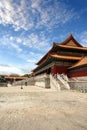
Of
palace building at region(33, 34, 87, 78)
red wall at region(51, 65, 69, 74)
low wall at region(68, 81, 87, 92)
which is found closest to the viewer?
low wall at region(68, 81, 87, 92)

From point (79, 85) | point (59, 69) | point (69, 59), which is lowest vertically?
point (79, 85)

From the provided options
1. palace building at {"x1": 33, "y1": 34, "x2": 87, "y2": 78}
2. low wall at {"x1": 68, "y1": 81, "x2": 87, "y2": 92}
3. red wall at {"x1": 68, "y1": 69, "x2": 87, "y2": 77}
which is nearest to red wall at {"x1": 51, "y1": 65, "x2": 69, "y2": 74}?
palace building at {"x1": 33, "y1": 34, "x2": 87, "y2": 78}

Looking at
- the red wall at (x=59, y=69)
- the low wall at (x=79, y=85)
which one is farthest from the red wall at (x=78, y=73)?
the low wall at (x=79, y=85)

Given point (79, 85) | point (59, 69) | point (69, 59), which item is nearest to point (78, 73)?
point (69, 59)

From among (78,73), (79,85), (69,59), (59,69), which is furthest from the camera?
(59,69)

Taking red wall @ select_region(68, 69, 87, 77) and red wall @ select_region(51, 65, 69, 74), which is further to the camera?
red wall @ select_region(51, 65, 69, 74)

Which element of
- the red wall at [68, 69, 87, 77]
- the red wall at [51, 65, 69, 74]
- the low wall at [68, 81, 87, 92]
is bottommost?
the low wall at [68, 81, 87, 92]

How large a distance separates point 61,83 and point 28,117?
49.8ft

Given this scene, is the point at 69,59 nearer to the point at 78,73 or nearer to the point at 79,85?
the point at 78,73

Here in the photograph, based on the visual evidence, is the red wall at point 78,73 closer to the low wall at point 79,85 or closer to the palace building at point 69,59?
the palace building at point 69,59

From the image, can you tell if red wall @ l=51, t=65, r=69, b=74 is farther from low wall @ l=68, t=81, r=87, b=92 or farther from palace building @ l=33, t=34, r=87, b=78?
low wall @ l=68, t=81, r=87, b=92

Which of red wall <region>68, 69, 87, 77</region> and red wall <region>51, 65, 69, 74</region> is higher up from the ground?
red wall <region>51, 65, 69, 74</region>

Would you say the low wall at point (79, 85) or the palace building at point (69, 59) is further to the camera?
the palace building at point (69, 59)

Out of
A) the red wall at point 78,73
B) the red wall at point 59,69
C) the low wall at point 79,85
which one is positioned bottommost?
the low wall at point 79,85
